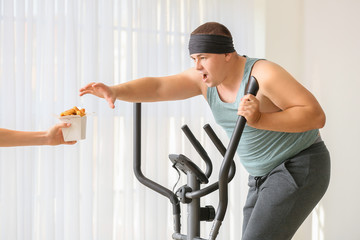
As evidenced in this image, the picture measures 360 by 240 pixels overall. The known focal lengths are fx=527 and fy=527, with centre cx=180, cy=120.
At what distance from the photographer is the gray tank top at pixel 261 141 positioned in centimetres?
218

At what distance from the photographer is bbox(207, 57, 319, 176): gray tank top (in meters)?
2.18

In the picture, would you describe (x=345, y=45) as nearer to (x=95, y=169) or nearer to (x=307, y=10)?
(x=307, y=10)

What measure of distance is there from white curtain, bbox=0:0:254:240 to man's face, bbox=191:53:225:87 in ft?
5.27

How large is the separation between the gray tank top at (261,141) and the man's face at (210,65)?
0.11 metres

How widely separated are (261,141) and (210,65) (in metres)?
0.39

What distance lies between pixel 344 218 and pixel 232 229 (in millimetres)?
929

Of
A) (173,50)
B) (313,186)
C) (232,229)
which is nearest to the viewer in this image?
(313,186)

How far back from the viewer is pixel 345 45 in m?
4.29

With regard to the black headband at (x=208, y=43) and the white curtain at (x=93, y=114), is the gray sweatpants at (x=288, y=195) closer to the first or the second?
the black headband at (x=208, y=43)

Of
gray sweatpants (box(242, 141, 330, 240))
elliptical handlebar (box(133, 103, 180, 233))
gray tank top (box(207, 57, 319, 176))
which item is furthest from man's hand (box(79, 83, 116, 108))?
gray sweatpants (box(242, 141, 330, 240))

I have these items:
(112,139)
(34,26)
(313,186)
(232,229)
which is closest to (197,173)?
(313,186)

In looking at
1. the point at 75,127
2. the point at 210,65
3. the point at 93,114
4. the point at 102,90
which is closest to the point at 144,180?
the point at 75,127

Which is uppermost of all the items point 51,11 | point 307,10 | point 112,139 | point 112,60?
point 307,10

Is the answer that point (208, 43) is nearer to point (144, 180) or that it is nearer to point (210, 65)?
point (210, 65)
